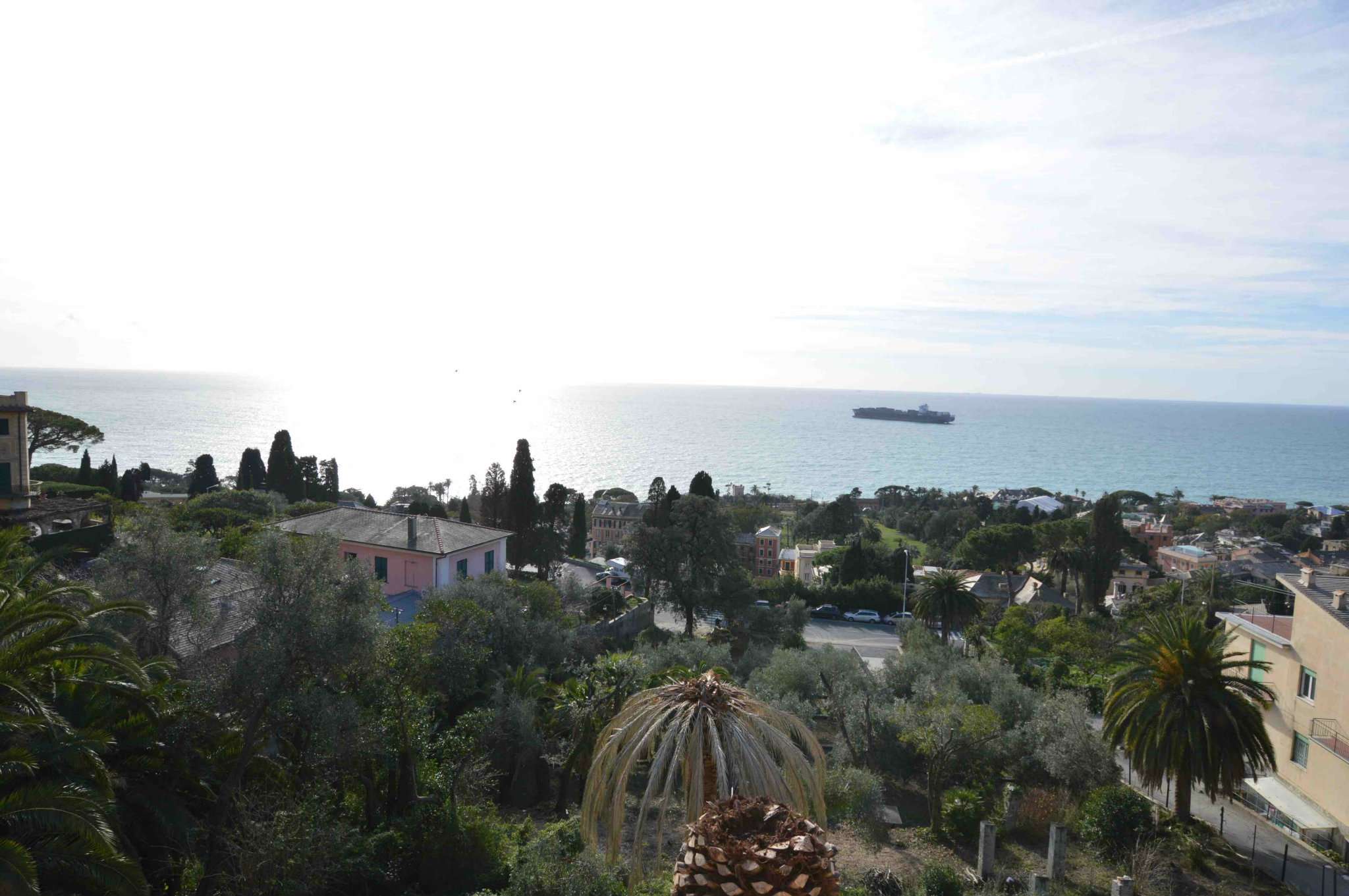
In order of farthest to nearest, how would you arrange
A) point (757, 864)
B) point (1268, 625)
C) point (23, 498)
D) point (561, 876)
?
point (23, 498)
point (1268, 625)
point (561, 876)
point (757, 864)

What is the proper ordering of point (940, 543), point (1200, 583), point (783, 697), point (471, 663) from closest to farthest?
point (471, 663) → point (783, 697) → point (1200, 583) → point (940, 543)

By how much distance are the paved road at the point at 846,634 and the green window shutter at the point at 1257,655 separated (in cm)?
1355

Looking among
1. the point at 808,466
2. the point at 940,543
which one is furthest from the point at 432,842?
the point at 808,466

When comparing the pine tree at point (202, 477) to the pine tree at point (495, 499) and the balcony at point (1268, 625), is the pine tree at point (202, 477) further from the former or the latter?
the balcony at point (1268, 625)

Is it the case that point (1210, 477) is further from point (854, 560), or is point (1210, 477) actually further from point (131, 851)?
point (131, 851)

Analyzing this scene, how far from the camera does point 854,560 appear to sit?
42.8 metres

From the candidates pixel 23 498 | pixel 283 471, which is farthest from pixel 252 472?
pixel 23 498

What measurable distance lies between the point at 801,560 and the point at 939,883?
48974 millimetres

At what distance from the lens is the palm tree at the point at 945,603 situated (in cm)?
2820

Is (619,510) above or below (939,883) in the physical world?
below

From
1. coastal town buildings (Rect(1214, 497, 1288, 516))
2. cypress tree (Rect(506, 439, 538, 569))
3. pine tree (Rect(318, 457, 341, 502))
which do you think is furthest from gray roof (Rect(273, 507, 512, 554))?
coastal town buildings (Rect(1214, 497, 1288, 516))

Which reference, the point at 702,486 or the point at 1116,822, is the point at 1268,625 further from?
the point at 702,486

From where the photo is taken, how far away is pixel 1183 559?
59.3 meters

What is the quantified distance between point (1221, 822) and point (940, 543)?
2428 inches
